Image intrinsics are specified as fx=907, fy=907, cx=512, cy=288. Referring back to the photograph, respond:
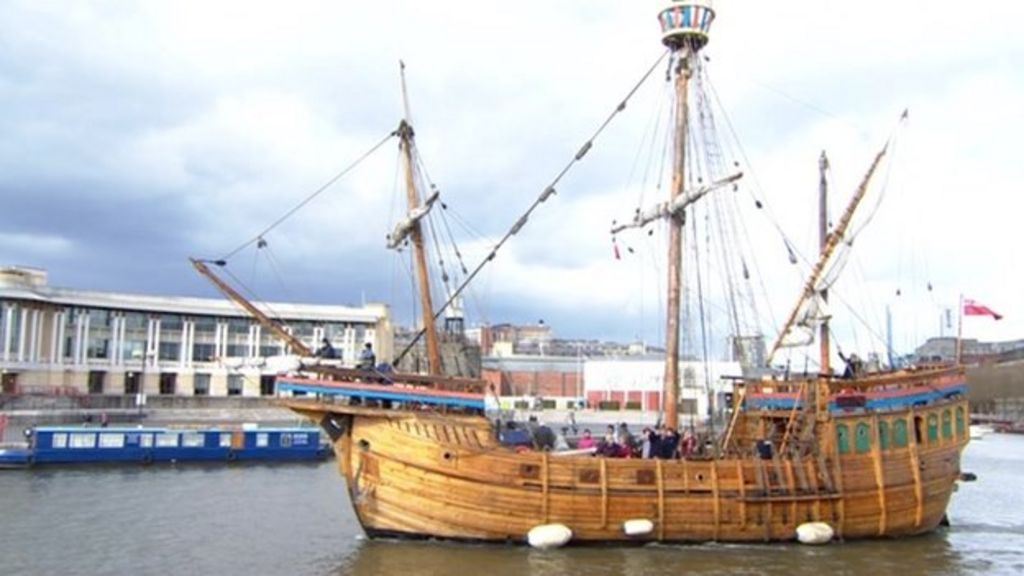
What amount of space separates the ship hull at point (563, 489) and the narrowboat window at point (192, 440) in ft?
89.0

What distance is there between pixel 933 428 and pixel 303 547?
20.2 metres

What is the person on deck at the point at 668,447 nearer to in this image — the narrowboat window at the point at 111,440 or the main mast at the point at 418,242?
the main mast at the point at 418,242

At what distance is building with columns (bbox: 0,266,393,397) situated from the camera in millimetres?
77000

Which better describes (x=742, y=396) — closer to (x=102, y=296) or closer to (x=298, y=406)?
(x=298, y=406)

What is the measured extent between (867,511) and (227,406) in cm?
6159

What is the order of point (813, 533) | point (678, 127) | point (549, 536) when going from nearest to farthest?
point (549, 536) → point (813, 533) → point (678, 127)

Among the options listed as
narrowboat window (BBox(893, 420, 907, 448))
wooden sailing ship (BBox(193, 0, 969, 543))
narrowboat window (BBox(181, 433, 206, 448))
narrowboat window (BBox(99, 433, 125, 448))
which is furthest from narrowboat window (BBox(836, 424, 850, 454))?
narrowboat window (BBox(99, 433, 125, 448))

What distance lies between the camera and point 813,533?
26234 mm

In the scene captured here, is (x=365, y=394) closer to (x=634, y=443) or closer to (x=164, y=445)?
(x=634, y=443)

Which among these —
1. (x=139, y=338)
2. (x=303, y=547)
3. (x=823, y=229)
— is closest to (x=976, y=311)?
(x=823, y=229)

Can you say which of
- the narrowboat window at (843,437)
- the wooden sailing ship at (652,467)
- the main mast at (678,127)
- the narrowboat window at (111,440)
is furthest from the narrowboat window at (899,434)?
the narrowboat window at (111,440)

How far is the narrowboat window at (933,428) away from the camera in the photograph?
29.1 metres

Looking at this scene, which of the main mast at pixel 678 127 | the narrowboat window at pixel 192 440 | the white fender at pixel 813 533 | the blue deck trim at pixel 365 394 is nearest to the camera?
the blue deck trim at pixel 365 394

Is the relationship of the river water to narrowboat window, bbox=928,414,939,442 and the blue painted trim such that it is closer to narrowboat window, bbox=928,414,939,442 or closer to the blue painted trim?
narrowboat window, bbox=928,414,939,442
